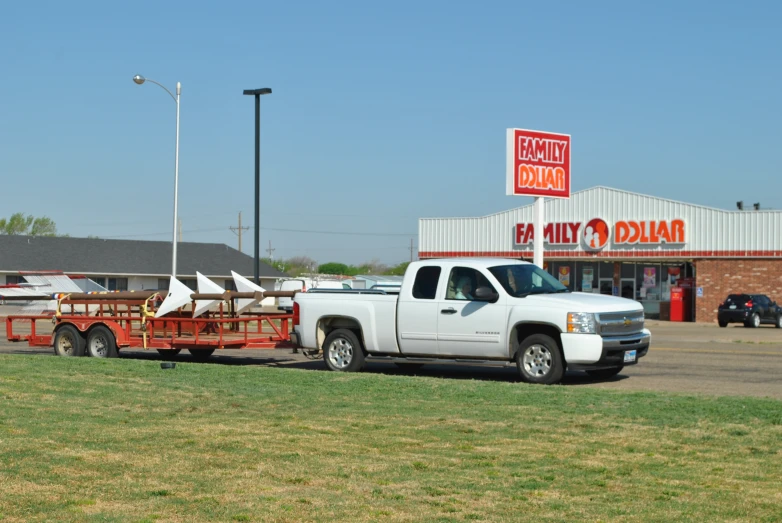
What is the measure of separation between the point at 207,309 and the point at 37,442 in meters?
10.5

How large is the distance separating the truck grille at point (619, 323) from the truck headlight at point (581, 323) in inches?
5.0

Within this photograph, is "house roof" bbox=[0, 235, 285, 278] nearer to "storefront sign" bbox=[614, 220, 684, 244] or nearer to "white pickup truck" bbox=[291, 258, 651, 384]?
"storefront sign" bbox=[614, 220, 684, 244]

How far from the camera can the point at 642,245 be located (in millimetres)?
53875

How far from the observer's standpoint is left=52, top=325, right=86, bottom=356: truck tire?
20.5 m

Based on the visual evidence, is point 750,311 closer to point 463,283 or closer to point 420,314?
point 463,283

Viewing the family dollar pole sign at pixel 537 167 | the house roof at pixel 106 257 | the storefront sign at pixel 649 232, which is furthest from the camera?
the house roof at pixel 106 257

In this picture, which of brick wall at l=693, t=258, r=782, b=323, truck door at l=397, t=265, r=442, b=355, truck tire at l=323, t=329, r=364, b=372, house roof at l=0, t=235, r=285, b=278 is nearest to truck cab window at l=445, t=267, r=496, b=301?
truck door at l=397, t=265, r=442, b=355

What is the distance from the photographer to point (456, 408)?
12.2 metres

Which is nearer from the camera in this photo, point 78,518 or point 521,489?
point 78,518

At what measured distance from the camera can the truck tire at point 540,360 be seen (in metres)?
15.7

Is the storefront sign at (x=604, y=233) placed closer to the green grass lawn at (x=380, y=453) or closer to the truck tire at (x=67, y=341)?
the truck tire at (x=67, y=341)

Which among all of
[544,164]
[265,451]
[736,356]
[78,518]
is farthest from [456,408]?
[544,164]

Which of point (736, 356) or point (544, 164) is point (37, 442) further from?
point (544, 164)

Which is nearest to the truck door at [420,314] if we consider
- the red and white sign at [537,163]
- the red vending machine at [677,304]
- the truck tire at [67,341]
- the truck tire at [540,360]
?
the truck tire at [540,360]
